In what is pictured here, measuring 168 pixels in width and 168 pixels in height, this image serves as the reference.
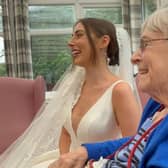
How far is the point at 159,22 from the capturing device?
3.42ft

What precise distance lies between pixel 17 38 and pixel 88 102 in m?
3.45

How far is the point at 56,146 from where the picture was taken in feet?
7.43

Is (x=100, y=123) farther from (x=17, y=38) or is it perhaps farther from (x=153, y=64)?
(x=17, y=38)

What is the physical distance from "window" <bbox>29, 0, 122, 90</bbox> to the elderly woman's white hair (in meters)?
4.53

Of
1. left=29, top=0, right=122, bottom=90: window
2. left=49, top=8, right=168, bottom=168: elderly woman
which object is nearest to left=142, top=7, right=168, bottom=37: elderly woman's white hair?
left=49, top=8, right=168, bottom=168: elderly woman

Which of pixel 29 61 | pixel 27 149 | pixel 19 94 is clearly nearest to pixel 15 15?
pixel 29 61

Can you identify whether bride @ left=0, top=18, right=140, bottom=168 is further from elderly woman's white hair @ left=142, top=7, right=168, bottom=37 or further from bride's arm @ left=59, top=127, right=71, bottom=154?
elderly woman's white hair @ left=142, top=7, right=168, bottom=37

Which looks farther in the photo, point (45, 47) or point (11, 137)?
point (45, 47)

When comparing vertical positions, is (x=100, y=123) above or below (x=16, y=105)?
above

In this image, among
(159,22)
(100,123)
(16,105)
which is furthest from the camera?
(16,105)

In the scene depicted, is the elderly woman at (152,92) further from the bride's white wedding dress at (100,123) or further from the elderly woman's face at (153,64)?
the bride's white wedding dress at (100,123)

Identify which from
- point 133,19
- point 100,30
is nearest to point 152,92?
point 100,30

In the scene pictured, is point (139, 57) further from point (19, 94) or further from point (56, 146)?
point (19, 94)

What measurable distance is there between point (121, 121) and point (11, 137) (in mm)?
1653
